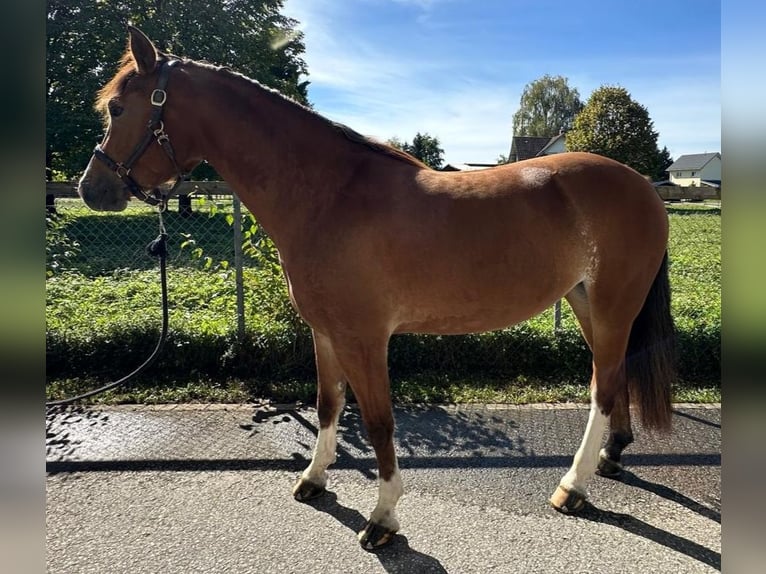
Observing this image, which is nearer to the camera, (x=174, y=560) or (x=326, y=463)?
(x=174, y=560)

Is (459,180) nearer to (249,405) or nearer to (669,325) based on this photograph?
(669,325)

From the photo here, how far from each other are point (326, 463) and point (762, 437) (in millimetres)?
2300

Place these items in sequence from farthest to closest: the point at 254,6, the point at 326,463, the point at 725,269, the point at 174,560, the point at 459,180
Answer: the point at 254,6 < the point at 326,463 < the point at 459,180 < the point at 174,560 < the point at 725,269

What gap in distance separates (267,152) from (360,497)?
1966mm

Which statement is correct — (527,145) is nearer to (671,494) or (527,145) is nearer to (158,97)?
(671,494)

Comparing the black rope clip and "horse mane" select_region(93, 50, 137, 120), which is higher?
"horse mane" select_region(93, 50, 137, 120)

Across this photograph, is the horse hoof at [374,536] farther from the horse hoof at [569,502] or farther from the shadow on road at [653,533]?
the shadow on road at [653,533]

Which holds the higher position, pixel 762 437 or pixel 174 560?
pixel 762 437

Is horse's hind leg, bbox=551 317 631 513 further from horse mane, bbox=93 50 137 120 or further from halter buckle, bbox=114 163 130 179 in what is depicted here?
horse mane, bbox=93 50 137 120

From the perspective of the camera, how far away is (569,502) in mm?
2518

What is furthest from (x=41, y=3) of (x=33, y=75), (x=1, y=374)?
(x=1, y=374)

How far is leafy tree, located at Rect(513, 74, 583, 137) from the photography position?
4856 centimetres

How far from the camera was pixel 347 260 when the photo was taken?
227 cm

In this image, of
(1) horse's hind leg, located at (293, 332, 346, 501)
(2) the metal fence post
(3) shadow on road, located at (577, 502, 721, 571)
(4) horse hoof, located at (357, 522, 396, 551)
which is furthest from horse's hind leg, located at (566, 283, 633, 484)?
(2) the metal fence post
